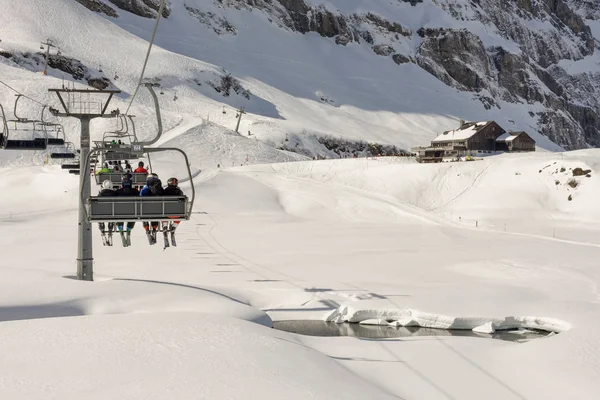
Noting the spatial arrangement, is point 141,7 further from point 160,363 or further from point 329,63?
point 160,363

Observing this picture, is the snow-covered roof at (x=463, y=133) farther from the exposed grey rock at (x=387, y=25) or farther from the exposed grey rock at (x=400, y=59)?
the exposed grey rock at (x=387, y=25)

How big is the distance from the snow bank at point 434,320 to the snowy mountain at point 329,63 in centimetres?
6546

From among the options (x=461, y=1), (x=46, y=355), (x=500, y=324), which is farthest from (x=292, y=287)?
(x=461, y=1)

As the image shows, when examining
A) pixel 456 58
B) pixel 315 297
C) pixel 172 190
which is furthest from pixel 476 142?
pixel 456 58

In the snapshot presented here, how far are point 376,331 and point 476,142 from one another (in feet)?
240

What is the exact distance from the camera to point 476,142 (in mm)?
86562

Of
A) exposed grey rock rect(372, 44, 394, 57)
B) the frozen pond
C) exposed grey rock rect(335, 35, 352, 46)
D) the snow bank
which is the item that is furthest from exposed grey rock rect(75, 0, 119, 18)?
the frozen pond

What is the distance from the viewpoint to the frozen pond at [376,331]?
1639 cm

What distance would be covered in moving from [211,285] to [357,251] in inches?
376

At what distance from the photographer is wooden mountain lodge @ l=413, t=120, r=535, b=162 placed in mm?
85062

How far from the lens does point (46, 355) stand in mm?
10203

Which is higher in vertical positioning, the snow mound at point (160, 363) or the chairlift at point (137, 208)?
the chairlift at point (137, 208)

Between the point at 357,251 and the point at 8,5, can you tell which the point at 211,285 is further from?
the point at 8,5

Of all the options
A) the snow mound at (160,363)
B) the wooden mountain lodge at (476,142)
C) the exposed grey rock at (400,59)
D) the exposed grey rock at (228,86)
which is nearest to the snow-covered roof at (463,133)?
the wooden mountain lodge at (476,142)
